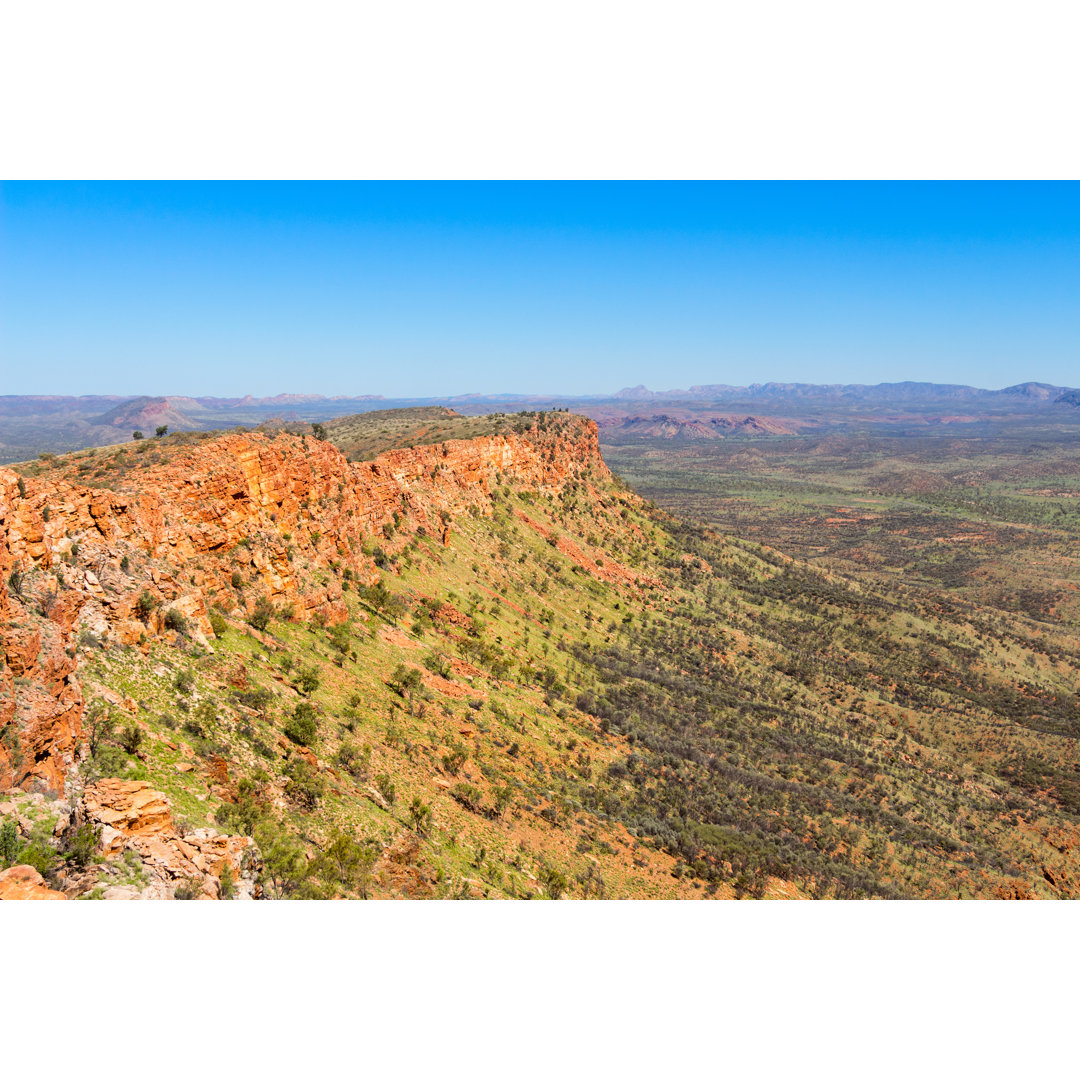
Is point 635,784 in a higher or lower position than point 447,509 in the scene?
lower

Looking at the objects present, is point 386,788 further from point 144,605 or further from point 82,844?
point 82,844

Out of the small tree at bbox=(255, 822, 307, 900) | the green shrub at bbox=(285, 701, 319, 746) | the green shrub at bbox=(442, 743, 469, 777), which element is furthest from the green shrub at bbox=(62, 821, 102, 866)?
the green shrub at bbox=(442, 743, 469, 777)

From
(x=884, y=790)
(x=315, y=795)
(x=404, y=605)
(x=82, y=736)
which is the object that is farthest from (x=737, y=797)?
(x=82, y=736)

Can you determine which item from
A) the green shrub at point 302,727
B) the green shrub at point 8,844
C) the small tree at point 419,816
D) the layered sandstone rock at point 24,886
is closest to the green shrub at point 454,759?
the small tree at point 419,816

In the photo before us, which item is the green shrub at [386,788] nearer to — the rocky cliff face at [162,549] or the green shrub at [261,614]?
the rocky cliff face at [162,549]

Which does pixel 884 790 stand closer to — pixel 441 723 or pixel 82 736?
pixel 441 723

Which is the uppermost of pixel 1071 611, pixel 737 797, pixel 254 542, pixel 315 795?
pixel 254 542
